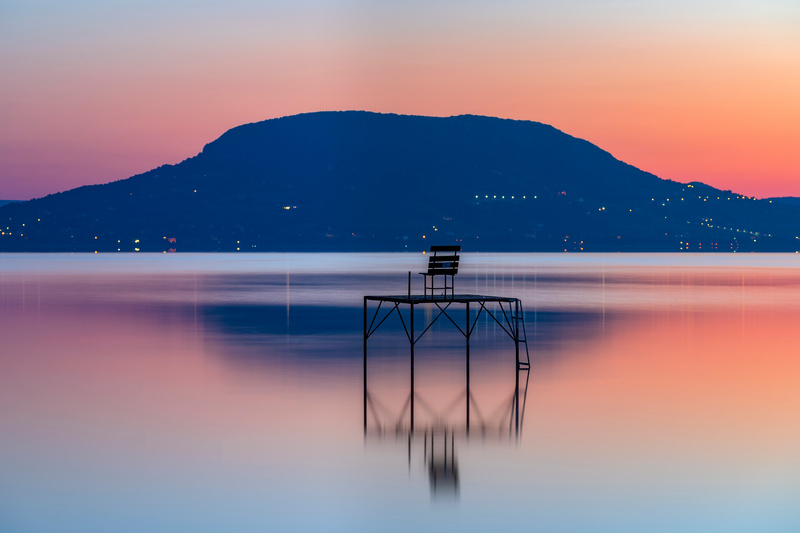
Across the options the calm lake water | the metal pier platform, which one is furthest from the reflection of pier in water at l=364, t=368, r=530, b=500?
the metal pier platform

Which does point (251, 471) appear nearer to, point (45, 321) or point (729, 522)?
point (729, 522)

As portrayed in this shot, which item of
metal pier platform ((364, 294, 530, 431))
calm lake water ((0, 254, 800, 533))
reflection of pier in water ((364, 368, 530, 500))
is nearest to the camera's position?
calm lake water ((0, 254, 800, 533))

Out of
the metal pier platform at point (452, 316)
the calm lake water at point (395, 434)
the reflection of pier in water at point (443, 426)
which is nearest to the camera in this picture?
the calm lake water at point (395, 434)

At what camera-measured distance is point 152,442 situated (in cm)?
1435

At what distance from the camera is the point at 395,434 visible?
593 inches

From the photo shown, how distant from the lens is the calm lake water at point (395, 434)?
10.8 m

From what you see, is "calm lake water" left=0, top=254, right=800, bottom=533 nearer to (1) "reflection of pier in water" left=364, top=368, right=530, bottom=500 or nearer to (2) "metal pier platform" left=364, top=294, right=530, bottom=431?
(1) "reflection of pier in water" left=364, top=368, right=530, bottom=500

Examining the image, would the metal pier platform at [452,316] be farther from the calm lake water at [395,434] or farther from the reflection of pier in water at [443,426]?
the calm lake water at [395,434]

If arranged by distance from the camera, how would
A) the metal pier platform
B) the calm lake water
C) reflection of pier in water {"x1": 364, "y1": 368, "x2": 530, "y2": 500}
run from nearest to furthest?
1. the calm lake water
2. reflection of pier in water {"x1": 364, "y1": 368, "x2": 530, "y2": 500}
3. the metal pier platform

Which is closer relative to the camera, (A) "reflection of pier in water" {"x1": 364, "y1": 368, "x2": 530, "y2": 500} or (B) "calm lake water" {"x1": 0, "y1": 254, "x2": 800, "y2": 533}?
(B) "calm lake water" {"x1": 0, "y1": 254, "x2": 800, "y2": 533}

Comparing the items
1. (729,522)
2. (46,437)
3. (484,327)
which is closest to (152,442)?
(46,437)

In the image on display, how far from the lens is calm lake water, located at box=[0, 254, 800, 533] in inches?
427

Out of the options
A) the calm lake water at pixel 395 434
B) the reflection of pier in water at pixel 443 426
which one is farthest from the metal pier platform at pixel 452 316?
the calm lake water at pixel 395 434

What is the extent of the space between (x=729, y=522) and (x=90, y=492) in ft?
23.2
